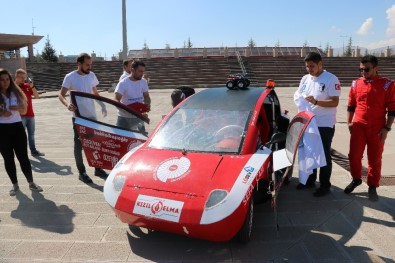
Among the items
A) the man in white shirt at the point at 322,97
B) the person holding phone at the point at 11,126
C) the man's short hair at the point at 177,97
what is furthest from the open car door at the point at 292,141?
the person holding phone at the point at 11,126

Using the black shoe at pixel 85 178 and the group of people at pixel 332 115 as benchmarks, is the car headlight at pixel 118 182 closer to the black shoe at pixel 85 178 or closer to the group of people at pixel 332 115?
the group of people at pixel 332 115

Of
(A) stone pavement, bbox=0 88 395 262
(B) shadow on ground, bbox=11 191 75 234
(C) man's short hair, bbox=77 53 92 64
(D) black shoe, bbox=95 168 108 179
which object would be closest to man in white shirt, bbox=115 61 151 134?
(C) man's short hair, bbox=77 53 92 64

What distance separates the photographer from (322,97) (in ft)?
14.7

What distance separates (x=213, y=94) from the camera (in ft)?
15.1

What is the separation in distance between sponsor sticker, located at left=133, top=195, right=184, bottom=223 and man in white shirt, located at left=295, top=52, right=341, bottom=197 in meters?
2.39

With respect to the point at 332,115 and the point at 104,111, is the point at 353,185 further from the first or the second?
the point at 104,111

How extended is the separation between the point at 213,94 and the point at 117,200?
1.98 meters

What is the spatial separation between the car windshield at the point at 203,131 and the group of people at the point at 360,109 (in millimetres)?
Answer: 1101

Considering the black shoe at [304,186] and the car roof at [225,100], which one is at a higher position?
the car roof at [225,100]

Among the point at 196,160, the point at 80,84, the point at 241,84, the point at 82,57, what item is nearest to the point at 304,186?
the point at 241,84

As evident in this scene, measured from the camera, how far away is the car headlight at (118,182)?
334 centimetres

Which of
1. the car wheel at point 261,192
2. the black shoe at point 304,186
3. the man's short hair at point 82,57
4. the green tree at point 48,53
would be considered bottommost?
the black shoe at point 304,186

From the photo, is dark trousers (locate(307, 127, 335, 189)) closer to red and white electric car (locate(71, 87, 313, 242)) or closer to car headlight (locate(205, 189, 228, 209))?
red and white electric car (locate(71, 87, 313, 242))

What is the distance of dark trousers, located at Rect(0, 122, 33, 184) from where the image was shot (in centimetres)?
466
